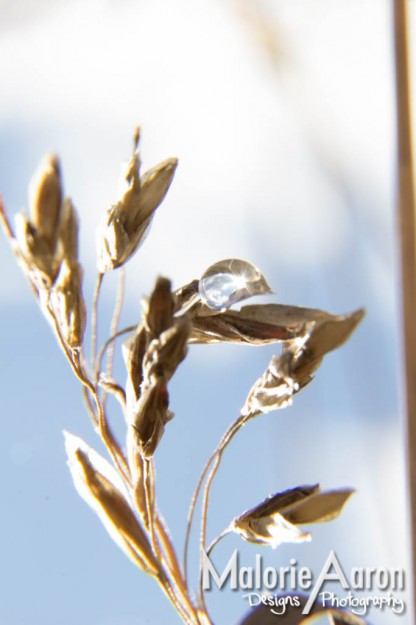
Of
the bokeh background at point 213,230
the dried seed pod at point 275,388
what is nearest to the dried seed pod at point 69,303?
the dried seed pod at point 275,388

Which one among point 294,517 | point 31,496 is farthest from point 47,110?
point 294,517


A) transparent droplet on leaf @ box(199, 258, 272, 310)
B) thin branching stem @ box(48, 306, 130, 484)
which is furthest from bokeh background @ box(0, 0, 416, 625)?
transparent droplet on leaf @ box(199, 258, 272, 310)

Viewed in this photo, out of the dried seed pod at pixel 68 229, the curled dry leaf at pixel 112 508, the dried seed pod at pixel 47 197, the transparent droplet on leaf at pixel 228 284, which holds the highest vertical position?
the dried seed pod at pixel 47 197

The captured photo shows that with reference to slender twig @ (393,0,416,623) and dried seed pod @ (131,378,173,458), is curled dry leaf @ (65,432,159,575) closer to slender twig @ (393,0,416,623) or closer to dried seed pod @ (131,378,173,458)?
dried seed pod @ (131,378,173,458)

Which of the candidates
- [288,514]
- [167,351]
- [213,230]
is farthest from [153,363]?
[213,230]

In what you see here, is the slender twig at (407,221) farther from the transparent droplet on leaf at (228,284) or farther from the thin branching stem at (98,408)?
the thin branching stem at (98,408)

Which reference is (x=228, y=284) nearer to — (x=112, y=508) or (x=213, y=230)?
(x=112, y=508)
